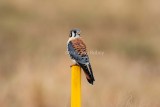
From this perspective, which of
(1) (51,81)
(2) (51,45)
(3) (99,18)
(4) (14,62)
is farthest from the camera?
(3) (99,18)

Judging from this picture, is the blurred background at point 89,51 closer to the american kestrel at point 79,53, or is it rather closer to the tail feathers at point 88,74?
the american kestrel at point 79,53

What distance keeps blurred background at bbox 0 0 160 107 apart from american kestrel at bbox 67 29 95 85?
0.71 metres

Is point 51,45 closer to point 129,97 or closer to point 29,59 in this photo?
point 29,59

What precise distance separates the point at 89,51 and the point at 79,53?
7298 millimetres

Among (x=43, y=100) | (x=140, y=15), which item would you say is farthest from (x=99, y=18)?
(x=43, y=100)

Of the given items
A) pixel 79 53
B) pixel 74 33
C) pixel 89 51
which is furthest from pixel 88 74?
pixel 89 51

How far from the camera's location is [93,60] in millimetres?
16625

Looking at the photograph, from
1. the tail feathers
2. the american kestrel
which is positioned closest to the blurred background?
the american kestrel

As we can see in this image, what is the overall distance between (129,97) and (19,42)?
8.85 m

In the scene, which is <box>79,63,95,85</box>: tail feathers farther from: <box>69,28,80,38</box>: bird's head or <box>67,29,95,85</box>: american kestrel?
<box>69,28,80,38</box>: bird's head

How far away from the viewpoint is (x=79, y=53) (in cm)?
989

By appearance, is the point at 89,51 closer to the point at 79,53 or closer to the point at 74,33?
the point at 74,33

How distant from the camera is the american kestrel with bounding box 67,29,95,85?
9.52m

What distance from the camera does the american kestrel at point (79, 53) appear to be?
9.52 metres
